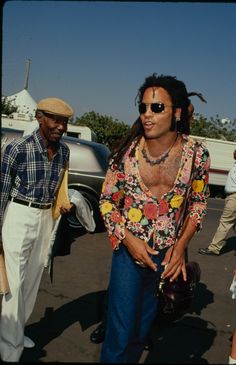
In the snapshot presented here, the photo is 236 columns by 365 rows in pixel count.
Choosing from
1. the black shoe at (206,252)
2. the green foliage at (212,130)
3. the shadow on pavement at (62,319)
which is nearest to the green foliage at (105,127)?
the green foliage at (212,130)

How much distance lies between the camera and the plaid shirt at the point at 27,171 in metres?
3.13

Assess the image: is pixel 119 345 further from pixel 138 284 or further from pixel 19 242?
pixel 19 242

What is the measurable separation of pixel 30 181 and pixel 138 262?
47.2 inches

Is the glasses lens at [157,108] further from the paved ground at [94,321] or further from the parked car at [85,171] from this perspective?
the parked car at [85,171]

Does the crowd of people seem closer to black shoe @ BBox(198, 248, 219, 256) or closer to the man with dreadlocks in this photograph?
the man with dreadlocks

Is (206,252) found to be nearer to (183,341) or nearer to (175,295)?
(183,341)

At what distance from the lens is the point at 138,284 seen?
2447 millimetres

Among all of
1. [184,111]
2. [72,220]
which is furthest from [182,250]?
[72,220]

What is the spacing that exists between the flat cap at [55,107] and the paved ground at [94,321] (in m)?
1.96

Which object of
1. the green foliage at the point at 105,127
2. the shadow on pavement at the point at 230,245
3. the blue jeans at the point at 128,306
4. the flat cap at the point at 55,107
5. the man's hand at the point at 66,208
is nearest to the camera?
the blue jeans at the point at 128,306

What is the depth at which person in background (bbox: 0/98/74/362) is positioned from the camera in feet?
10.4

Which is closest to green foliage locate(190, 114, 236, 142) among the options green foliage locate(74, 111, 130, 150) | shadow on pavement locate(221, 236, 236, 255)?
green foliage locate(74, 111, 130, 150)

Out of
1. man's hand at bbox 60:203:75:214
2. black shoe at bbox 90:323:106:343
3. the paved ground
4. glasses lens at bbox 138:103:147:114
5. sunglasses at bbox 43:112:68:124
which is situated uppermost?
glasses lens at bbox 138:103:147:114

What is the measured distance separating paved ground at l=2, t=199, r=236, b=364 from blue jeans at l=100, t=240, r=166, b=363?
117cm
